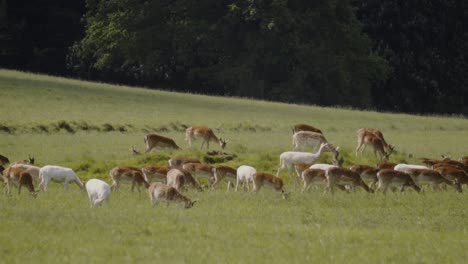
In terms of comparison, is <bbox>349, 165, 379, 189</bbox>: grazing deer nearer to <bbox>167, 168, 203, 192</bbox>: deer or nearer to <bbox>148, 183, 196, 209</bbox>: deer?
<bbox>167, 168, 203, 192</bbox>: deer

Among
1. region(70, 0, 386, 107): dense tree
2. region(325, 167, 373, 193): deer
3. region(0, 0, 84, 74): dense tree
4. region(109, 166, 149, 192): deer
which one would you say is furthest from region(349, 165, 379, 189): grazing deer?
region(0, 0, 84, 74): dense tree

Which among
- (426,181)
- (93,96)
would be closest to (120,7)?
(93,96)

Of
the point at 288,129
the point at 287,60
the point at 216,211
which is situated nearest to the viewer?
the point at 216,211

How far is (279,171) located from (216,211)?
6450 millimetres

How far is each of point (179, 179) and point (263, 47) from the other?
3837cm

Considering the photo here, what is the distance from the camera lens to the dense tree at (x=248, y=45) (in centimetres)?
5684

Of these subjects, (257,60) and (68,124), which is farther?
(257,60)

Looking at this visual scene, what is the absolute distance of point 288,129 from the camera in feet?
122

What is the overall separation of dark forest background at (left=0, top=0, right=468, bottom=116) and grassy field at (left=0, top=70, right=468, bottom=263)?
21.4 meters

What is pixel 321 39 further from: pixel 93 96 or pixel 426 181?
pixel 426 181

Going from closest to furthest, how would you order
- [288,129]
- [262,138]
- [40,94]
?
1. [262,138]
2. [288,129]
3. [40,94]

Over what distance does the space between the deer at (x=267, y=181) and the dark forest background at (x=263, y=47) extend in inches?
1327

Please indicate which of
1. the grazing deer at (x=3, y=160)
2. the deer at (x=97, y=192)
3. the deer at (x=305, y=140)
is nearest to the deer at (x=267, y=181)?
the deer at (x=97, y=192)

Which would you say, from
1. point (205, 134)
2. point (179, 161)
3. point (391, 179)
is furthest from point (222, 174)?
point (205, 134)
